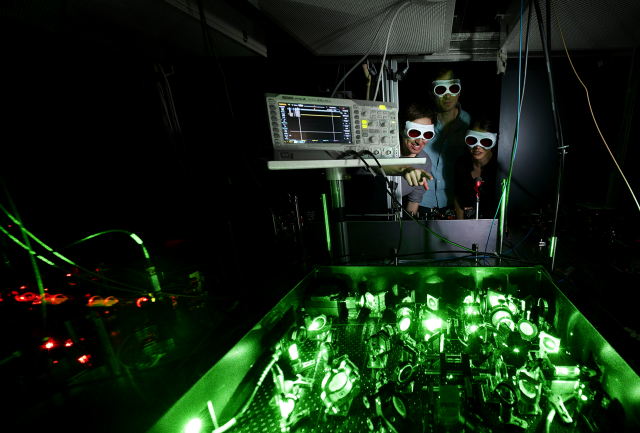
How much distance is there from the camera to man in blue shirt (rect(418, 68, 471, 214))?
2867 millimetres

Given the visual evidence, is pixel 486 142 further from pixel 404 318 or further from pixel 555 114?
pixel 404 318

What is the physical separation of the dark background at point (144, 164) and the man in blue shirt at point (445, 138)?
46 centimetres

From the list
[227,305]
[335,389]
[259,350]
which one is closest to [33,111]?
[227,305]

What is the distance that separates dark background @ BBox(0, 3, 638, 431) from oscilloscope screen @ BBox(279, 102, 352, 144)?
20 cm

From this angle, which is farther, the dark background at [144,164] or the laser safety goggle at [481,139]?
the laser safety goggle at [481,139]

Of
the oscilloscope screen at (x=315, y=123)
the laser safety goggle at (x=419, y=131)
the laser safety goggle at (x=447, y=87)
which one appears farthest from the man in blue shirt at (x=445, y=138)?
the oscilloscope screen at (x=315, y=123)

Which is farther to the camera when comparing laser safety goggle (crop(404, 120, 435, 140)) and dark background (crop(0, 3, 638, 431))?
laser safety goggle (crop(404, 120, 435, 140))

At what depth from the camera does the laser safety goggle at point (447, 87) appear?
2.85 m

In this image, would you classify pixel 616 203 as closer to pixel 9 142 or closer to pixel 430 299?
pixel 430 299

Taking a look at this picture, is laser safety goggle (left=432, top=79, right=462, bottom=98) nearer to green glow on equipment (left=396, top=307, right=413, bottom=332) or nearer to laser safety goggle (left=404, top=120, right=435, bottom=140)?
laser safety goggle (left=404, top=120, right=435, bottom=140)

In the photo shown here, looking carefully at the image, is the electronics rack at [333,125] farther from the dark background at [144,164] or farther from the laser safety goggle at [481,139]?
the laser safety goggle at [481,139]

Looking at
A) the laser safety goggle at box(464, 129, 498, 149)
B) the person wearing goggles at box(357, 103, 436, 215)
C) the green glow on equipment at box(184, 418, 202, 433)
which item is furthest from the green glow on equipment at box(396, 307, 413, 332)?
the laser safety goggle at box(464, 129, 498, 149)

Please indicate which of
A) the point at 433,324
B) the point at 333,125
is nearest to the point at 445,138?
the point at 333,125

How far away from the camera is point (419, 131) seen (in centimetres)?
305
